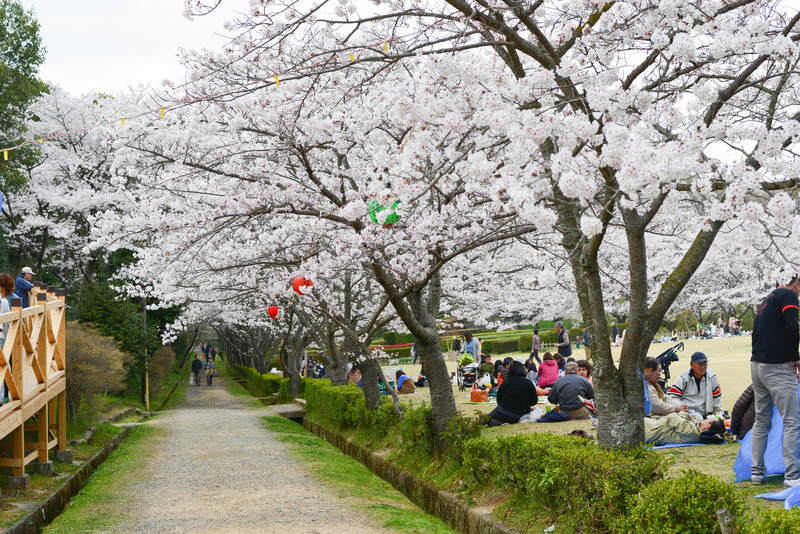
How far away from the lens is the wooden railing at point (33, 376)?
6246mm

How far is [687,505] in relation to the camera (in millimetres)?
3668

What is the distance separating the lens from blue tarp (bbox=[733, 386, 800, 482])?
535 cm

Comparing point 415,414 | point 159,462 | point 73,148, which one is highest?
point 73,148

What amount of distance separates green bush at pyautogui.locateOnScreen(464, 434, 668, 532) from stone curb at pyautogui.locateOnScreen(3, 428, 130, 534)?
4.04 meters

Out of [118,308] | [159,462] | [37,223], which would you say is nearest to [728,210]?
[159,462]

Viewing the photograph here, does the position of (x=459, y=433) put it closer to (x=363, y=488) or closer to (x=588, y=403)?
(x=363, y=488)

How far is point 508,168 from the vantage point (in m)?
4.66

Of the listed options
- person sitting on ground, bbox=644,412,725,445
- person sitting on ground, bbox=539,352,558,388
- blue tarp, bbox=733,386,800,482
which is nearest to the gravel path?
blue tarp, bbox=733,386,800,482

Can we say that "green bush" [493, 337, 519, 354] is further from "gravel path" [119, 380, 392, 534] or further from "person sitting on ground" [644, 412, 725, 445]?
"person sitting on ground" [644, 412, 725, 445]

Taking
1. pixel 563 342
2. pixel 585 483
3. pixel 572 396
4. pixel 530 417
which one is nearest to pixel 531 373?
pixel 563 342

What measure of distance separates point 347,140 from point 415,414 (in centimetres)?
364

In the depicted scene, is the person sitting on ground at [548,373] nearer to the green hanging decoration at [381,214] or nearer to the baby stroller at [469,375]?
the baby stroller at [469,375]

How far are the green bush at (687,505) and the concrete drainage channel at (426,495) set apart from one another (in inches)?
69.1

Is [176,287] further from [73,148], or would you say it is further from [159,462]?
[73,148]
